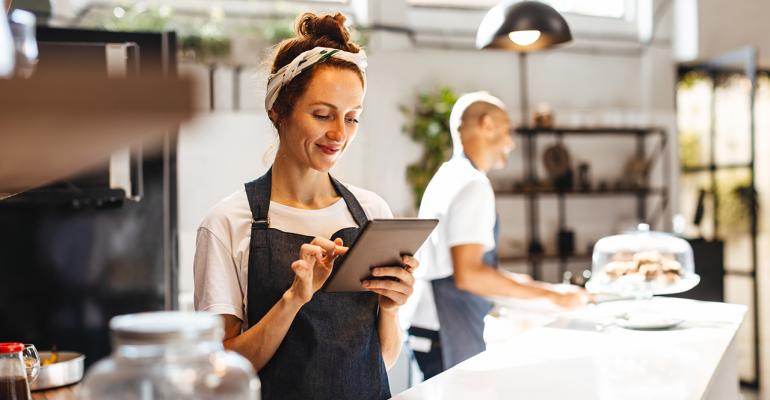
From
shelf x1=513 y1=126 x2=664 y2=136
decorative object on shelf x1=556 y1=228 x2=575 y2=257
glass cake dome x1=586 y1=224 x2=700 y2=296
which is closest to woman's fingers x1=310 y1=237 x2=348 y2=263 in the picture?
glass cake dome x1=586 y1=224 x2=700 y2=296

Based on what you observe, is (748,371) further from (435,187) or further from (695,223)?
(435,187)

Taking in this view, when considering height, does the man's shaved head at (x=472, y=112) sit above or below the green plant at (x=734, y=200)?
above

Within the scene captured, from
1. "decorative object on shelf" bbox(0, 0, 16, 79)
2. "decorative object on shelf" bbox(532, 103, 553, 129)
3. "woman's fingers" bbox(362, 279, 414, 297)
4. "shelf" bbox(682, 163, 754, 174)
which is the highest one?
"decorative object on shelf" bbox(532, 103, 553, 129)

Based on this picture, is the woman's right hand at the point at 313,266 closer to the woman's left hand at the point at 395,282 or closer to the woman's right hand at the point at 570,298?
the woman's left hand at the point at 395,282

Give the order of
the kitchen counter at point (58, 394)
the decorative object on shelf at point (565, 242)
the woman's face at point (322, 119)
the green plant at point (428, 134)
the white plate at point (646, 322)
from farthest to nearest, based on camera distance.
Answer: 1. the decorative object on shelf at point (565, 242)
2. the green plant at point (428, 134)
3. the white plate at point (646, 322)
4. the kitchen counter at point (58, 394)
5. the woman's face at point (322, 119)

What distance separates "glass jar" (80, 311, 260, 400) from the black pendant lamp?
9.19ft

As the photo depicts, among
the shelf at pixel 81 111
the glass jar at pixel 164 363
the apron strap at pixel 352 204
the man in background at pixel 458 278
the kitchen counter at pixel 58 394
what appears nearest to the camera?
the shelf at pixel 81 111

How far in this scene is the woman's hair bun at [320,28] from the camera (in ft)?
6.48

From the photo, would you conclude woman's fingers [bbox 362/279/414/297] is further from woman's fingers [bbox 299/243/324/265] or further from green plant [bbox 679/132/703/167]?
green plant [bbox 679/132/703/167]

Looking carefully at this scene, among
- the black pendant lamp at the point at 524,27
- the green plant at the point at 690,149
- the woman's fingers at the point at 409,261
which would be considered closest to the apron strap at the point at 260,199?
the woman's fingers at the point at 409,261

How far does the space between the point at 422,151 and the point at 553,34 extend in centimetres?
248

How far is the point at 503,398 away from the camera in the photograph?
1.79 meters

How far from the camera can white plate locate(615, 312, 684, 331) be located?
2.71 metres

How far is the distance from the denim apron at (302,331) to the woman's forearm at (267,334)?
64 mm
